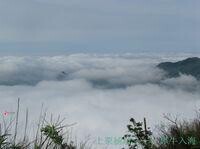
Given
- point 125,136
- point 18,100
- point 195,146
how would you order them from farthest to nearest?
1. point 125,136
2. point 195,146
3. point 18,100

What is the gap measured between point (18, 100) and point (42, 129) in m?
0.89

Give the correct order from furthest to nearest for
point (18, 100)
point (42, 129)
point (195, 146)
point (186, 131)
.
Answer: point (186, 131)
point (195, 146)
point (42, 129)
point (18, 100)

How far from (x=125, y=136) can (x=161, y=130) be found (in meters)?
2.08

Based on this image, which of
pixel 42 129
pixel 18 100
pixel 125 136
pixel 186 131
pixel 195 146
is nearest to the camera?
pixel 18 100

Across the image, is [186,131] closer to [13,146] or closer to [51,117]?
[51,117]

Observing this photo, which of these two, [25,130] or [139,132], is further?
[139,132]

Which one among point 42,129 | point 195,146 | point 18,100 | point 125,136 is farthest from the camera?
point 125,136

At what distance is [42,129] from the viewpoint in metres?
7.29

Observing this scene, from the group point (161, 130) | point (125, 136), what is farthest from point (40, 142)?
point (125, 136)

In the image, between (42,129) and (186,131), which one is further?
(186,131)

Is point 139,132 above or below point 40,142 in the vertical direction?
above

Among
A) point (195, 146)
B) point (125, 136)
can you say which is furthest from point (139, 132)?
point (195, 146)

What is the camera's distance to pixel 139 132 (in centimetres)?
1355

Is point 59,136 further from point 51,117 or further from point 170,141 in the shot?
point 170,141
